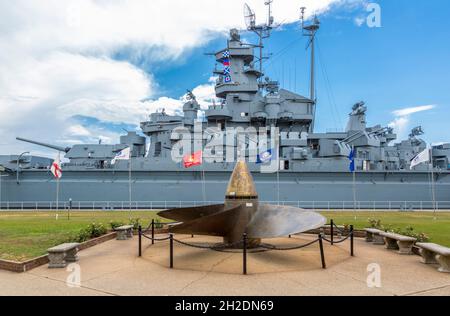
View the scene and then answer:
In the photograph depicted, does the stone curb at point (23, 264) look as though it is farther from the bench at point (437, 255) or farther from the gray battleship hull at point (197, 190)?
the gray battleship hull at point (197, 190)

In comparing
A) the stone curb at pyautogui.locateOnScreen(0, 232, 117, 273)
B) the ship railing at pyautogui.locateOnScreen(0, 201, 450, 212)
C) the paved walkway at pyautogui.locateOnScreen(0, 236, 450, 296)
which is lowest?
the ship railing at pyautogui.locateOnScreen(0, 201, 450, 212)

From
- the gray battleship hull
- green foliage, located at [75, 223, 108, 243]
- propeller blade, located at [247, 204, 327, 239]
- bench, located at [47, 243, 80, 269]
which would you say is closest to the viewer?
bench, located at [47, 243, 80, 269]

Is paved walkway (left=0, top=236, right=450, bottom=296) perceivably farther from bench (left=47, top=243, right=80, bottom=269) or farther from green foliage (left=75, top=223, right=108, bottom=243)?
green foliage (left=75, top=223, right=108, bottom=243)

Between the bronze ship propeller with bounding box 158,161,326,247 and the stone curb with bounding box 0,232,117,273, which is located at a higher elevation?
the bronze ship propeller with bounding box 158,161,326,247

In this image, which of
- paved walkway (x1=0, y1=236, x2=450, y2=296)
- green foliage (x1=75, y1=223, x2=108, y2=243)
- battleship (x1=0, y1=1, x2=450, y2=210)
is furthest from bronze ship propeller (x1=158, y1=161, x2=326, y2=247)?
battleship (x1=0, y1=1, x2=450, y2=210)

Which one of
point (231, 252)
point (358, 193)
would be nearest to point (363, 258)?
point (231, 252)

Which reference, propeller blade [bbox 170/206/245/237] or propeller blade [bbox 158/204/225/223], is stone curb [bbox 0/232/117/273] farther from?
propeller blade [bbox 158/204/225/223]

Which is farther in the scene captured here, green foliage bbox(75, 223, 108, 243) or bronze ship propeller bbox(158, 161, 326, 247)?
green foliage bbox(75, 223, 108, 243)

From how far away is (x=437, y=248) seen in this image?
25.8 ft

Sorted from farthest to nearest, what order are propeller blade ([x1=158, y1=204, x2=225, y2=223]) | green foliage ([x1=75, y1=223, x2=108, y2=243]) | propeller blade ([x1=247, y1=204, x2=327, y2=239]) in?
green foliage ([x1=75, y1=223, x2=108, y2=243])
propeller blade ([x1=158, y1=204, x2=225, y2=223])
propeller blade ([x1=247, y1=204, x2=327, y2=239])

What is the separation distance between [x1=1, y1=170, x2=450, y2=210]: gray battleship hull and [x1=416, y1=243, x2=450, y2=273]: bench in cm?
2346

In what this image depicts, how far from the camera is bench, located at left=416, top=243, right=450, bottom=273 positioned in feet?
24.6
